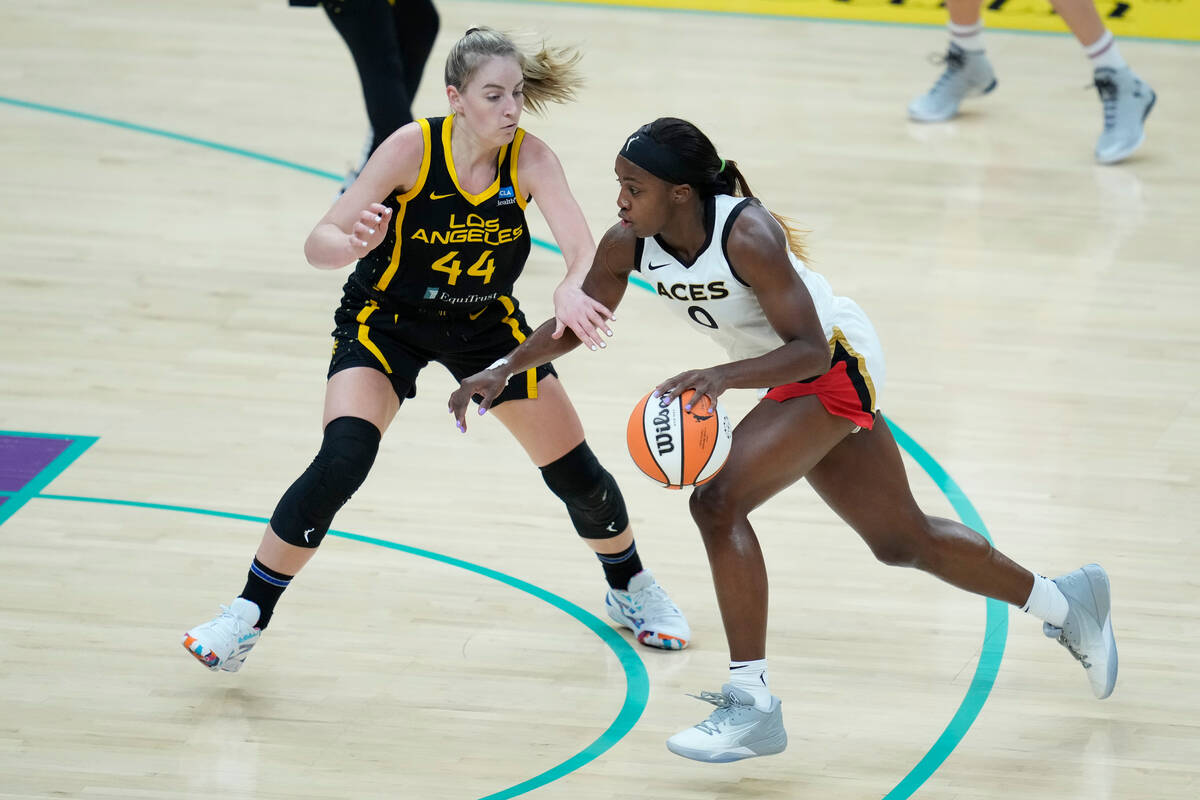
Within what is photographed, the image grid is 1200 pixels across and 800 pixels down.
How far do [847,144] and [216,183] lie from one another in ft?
11.7

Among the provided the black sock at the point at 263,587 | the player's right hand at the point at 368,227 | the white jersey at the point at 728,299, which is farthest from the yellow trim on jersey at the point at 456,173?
the black sock at the point at 263,587

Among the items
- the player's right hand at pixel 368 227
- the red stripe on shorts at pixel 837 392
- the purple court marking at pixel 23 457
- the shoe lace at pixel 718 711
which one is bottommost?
the purple court marking at pixel 23 457

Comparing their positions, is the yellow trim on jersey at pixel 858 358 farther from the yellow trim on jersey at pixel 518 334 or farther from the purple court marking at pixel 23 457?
the purple court marking at pixel 23 457

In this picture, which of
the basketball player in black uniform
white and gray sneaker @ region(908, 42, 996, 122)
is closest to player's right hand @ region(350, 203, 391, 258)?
the basketball player in black uniform

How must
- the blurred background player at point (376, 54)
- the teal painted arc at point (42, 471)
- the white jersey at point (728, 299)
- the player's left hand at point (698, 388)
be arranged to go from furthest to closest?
the blurred background player at point (376, 54) → the teal painted arc at point (42, 471) → the white jersey at point (728, 299) → the player's left hand at point (698, 388)

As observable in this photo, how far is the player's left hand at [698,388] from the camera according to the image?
3482 mm

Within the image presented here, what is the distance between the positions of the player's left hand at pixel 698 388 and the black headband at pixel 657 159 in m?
0.45

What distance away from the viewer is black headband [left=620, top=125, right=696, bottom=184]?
3.54 metres

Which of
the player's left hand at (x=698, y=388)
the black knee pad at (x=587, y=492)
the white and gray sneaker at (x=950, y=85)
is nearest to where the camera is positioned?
the player's left hand at (x=698, y=388)

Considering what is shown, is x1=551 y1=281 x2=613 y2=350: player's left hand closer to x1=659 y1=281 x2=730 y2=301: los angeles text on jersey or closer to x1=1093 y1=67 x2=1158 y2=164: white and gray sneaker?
x1=659 y1=281 x2=730 y2=301: los angeles text on jersey

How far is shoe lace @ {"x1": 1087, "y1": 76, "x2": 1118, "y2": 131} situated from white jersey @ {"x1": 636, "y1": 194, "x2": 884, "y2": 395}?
5525mm

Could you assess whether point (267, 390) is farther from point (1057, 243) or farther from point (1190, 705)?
point (1057, 243)

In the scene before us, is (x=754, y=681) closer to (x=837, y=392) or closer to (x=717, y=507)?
(x=717, y=507)

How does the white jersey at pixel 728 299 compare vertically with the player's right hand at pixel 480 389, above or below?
above
